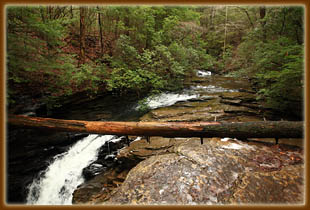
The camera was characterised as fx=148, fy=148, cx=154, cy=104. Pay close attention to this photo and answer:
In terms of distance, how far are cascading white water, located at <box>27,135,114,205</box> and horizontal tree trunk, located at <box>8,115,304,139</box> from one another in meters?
1.72

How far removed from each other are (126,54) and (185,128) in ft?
22.1

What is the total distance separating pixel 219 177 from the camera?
8.43 ft

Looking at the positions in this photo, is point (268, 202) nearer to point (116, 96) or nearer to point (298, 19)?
point (298, 19)

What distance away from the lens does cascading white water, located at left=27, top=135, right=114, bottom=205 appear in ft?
12.1

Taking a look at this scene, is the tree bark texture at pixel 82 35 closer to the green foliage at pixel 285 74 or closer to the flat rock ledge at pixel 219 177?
the flat rock ledge at pixel 219 177

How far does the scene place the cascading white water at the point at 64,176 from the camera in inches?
145

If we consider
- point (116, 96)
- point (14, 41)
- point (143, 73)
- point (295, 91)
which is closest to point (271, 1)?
point (295, 91)

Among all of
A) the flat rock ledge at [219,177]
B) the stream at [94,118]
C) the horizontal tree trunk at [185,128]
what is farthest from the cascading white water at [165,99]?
the horizontal tree trunk at [185,128]

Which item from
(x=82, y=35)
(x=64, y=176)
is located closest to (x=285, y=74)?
(x=64, y=176)

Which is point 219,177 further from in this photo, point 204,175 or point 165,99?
point 165,99

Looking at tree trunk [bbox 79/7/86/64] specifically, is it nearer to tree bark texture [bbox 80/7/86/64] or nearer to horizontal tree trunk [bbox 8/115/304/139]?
tree bark texture [bbox 80/7/86/64]

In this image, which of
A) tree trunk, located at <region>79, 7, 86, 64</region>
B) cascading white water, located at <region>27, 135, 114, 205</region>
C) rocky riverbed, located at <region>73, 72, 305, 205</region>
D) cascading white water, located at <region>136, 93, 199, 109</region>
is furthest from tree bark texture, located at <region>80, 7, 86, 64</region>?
rocky riverbed, located at <region>73, 72, 305, 205</region>

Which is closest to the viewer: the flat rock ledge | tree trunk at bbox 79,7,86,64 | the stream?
the flat rock ledge

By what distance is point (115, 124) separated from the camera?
3.04 meters
